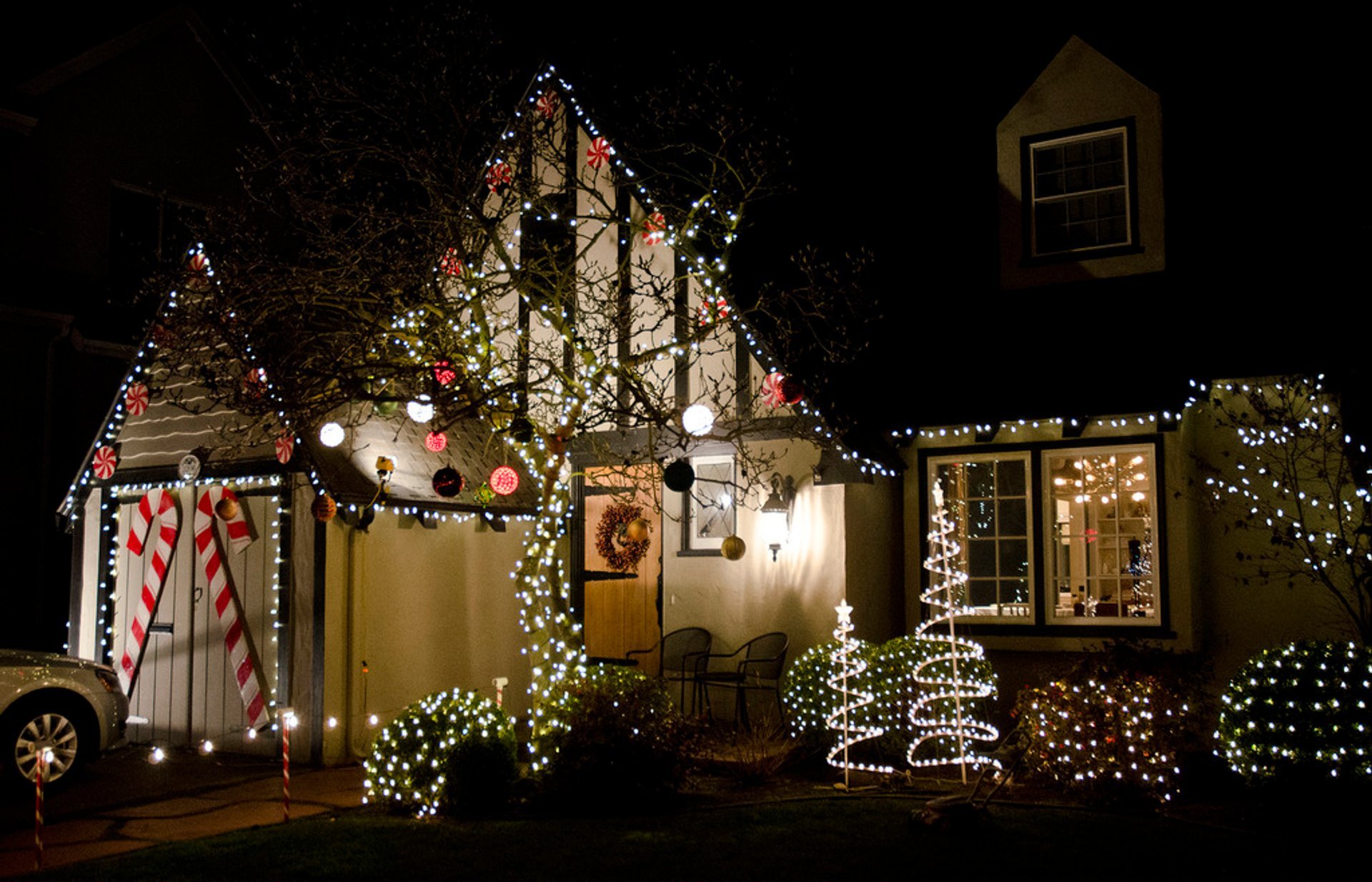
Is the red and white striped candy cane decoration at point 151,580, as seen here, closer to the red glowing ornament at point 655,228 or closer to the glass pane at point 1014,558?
the red glowing ornament at point 655,228

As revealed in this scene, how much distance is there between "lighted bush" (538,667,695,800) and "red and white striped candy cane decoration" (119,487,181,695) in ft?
17.4

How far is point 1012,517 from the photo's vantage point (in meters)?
11.5

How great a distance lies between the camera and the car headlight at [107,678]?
31.0ft

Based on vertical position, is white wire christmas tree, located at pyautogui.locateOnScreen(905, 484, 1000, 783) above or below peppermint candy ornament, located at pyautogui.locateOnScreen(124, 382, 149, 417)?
below

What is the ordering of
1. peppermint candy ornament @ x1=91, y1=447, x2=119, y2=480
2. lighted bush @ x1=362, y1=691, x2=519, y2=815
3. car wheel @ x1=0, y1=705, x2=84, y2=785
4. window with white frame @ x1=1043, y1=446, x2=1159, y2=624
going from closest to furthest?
lighted bush @ x1=362, y1=691, x2=519, y2=815
car wheel @ x1=0, y1=705, x2=84, y2=785
window with white frame @ x1=1043, y1=446, x2=1159, y2=624
peppermint candy ornament @ x1=91, y1=447, x2=119, y2=480

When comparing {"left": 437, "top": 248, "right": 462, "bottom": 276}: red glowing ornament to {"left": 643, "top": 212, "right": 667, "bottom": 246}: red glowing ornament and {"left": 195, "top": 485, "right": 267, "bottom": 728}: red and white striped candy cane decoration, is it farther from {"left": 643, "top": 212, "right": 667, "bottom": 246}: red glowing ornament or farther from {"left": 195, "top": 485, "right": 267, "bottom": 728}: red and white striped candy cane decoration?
{"left": 195, "top": 485, "right": 267, "bottom": 728}: red and white striped candy cane decoration

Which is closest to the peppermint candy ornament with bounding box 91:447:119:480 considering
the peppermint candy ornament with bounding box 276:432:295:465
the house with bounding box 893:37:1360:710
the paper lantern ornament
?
the paper lantern ornament

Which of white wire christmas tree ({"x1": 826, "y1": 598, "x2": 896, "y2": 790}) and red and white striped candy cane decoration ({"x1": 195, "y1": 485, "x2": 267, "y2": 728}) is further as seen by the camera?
red and white striped candy cane decoration ({"x1": 195, "y1": 485, "x2": 267, "y2": 728})

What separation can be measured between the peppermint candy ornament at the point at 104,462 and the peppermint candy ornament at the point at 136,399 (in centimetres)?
55

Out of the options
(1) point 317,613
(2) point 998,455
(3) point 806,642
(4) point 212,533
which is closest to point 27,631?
(4) point 212,533

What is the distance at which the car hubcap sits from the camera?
28.7 ft

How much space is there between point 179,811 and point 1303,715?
27.9 feet

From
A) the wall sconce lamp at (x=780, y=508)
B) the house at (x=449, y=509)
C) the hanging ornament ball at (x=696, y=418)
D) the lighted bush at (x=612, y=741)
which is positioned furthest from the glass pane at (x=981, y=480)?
the lighted bush at (x=612, y=741)

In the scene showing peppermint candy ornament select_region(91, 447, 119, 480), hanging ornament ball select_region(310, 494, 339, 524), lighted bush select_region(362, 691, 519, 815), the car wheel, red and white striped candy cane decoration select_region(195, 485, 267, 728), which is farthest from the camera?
peppermint candy ornament select_region(91, 447, 119, 480)
